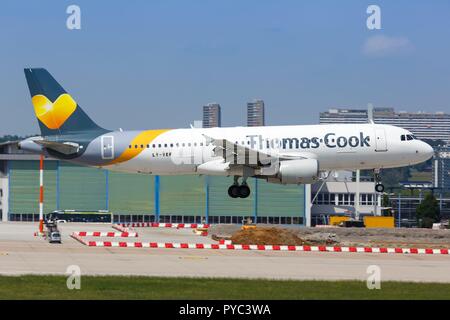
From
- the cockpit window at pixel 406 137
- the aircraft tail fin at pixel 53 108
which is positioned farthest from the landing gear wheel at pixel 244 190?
the cockpit window at pixel 406 137

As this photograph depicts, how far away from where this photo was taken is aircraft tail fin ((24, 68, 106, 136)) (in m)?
72.4

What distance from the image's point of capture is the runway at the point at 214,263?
44156 mm

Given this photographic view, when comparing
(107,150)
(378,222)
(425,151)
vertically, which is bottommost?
(378,222)

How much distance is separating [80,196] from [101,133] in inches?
2627

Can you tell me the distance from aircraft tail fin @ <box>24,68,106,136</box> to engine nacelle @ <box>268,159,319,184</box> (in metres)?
14.0

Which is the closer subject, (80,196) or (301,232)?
(301,232)

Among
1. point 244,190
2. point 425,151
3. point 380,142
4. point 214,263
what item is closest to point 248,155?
point 244,190

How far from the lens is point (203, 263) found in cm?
4897

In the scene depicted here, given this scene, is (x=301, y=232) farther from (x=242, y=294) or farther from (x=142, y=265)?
(x=242, y=294)

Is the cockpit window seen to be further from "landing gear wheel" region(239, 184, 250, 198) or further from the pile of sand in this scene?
"landing gear wheel" region(239, 184, 250, 198)

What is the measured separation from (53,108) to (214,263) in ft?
94.9

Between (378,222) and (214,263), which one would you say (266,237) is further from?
(378,222)

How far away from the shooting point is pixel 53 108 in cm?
7362
